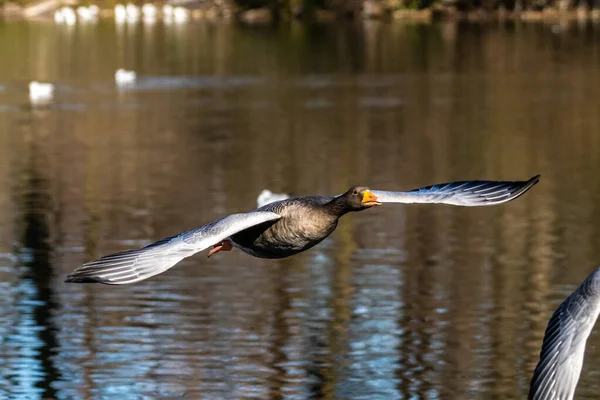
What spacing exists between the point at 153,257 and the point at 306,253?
42.1 feet

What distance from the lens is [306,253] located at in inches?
1038

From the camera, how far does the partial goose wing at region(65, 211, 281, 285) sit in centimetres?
1309

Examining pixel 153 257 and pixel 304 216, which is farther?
pixel 304 216

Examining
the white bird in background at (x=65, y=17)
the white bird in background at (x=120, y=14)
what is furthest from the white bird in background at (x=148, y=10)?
the white bird in background at (x=65, y=17)

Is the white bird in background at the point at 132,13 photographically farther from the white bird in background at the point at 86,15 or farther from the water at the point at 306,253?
the water at the point at 306,253

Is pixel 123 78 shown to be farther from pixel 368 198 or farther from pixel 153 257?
pixel 153 257

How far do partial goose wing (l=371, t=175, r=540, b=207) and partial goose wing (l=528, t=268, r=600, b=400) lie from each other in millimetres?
2582

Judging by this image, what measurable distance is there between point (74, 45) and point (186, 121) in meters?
46.2

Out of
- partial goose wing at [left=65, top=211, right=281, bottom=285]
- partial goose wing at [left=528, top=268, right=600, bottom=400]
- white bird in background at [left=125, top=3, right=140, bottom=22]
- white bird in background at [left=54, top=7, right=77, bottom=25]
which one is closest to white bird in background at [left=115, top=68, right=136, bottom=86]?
partial goose wing at [left=65, top=211, right=281, bottom=285]

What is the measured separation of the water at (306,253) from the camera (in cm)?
1905

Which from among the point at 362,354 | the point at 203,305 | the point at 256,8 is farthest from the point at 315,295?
the point at 256,8

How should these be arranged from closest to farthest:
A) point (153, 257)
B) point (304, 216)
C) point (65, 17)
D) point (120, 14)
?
1. point (153, 257)
2. point (304, 216)
3. point (65, 17)
4. point (120, 14)

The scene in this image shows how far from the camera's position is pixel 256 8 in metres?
140

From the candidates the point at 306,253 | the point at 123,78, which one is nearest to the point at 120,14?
the point at 123,78
